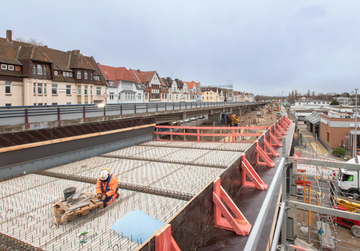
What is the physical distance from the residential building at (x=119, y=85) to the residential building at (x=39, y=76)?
272 inches

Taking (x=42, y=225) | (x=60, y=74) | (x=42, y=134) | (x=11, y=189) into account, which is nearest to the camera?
(x=42, y=225)

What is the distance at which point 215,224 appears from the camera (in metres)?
4.35

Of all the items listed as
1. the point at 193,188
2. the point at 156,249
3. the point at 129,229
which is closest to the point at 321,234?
the point at 193,188

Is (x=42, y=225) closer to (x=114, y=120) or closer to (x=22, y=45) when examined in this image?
(x=114, y=120)

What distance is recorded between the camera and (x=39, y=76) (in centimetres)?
Result: 3067

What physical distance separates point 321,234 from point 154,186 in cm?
1052

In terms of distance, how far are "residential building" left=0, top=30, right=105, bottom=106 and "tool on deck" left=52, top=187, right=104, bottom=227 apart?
97.1ft

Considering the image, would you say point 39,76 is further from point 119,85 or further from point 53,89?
point 119,85

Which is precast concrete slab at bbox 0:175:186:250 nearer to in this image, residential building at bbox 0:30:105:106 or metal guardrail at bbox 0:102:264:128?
metal guardrail at bbox 0:102:264:128

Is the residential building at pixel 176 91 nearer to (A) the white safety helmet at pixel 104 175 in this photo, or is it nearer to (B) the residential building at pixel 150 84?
(B) the residential building at pixel 150 84

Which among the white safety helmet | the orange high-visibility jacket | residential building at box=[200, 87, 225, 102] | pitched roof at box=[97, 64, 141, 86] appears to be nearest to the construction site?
the orange high-visibility jacket

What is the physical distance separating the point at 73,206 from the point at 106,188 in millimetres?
884

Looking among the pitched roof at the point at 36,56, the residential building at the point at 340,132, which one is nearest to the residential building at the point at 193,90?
the pitched roof at the point at 36,56

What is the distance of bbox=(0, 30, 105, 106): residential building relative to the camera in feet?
92.8
